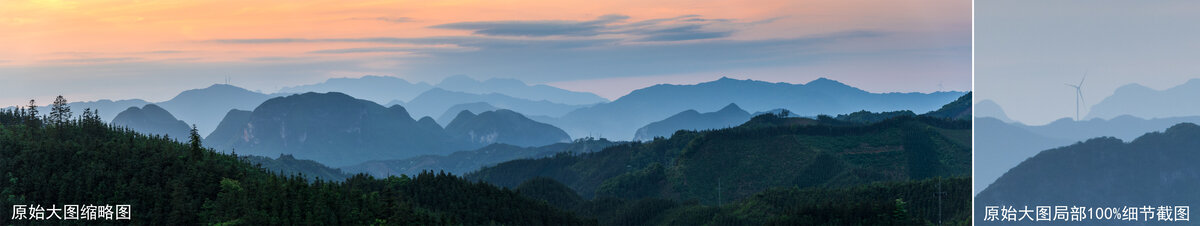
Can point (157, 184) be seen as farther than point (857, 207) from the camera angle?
No

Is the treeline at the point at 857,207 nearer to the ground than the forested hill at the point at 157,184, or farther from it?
nearer to the ground

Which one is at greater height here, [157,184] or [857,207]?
[157,184]

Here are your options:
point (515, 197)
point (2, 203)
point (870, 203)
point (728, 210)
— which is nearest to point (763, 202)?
point (728, 210)

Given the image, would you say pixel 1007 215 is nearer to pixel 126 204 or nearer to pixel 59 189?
pixel 126 204

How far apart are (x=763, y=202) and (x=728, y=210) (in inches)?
312

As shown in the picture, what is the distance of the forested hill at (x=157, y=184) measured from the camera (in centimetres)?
8044

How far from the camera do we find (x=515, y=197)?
138250mm

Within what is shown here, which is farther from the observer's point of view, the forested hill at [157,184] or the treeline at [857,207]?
the treeline at [857,207]

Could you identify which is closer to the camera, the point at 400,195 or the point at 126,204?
the point at 126,204

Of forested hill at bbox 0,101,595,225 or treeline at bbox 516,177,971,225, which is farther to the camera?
treeline at bbox 516,177,971,225

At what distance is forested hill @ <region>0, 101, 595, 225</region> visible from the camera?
264 ft

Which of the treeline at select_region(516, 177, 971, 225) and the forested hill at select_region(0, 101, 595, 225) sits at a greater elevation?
the forested hill at select_region(0, 101, 595, 225)

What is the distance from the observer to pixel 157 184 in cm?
8319

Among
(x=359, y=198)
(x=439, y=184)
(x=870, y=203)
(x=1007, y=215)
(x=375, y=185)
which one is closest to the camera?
(x=1007, y=215)
